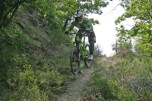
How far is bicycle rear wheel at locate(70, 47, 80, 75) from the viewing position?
37.9 feet

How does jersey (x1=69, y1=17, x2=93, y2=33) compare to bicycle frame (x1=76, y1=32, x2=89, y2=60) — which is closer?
jersey (x1=69, y1=17, x2=93, y2=33)

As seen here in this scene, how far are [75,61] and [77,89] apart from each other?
1.93 m

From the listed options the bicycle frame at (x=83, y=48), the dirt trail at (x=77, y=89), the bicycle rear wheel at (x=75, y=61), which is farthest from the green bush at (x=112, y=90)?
the bicycle frame at (x=83, y=48)

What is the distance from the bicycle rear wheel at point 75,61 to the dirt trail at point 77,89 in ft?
0.82

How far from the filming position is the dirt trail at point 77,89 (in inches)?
362

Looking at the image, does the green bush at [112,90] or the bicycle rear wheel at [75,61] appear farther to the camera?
the bicycle rear wheel at [75,61]

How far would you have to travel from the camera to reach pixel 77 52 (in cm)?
1184

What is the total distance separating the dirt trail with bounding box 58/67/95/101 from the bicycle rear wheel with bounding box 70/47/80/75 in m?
0.25

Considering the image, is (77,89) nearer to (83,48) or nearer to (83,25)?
(83,48)

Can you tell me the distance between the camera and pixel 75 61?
11.8m

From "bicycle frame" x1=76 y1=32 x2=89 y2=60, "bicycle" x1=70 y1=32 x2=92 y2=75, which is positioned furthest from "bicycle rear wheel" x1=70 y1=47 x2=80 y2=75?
"bicycle frame" x1=76 y1=32 x2=89 y2=60

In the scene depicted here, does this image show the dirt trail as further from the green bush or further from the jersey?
the jersey

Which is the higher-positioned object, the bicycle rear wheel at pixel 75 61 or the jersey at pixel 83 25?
the jersey at pixel 83 25

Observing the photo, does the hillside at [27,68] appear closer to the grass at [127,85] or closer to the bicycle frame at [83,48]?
the bicycle frame at [83,48]
